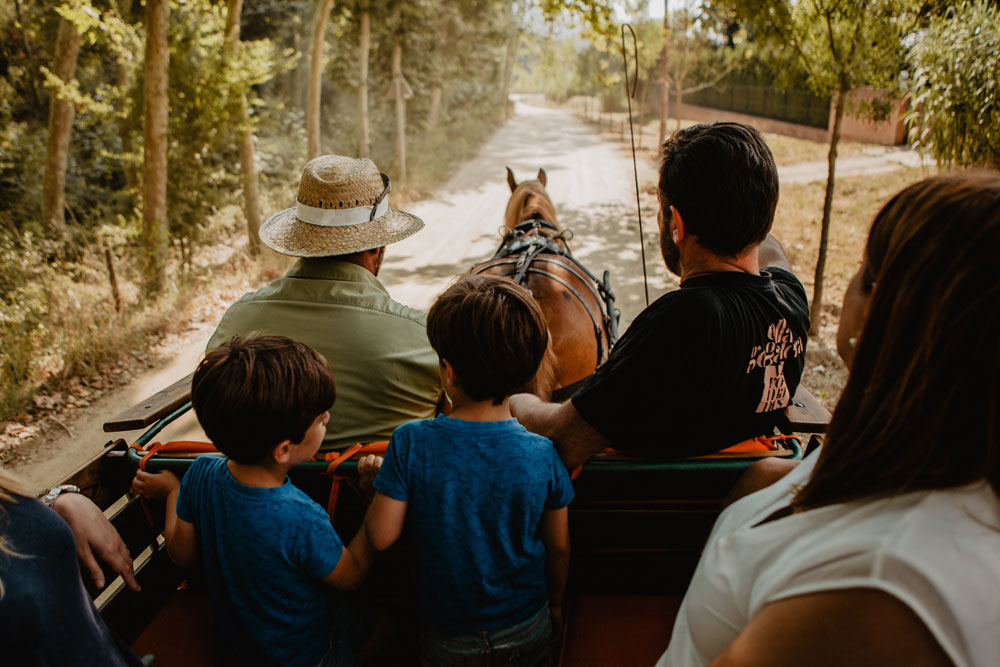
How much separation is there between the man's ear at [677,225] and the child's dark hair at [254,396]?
3.74 ft

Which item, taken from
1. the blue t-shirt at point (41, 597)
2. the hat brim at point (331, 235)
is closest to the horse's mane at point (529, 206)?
the hat brim at point (331, 235)

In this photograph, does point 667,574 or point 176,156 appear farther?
point 176,156

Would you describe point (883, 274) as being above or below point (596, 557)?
above

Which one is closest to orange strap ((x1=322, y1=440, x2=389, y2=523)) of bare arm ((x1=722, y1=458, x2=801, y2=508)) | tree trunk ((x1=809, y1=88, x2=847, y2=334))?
bare arm ((x1=722, y1=458, x2=801, y2=508))

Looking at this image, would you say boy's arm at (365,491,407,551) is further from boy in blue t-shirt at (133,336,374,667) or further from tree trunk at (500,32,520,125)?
tree trunk at (500,32,520,125)

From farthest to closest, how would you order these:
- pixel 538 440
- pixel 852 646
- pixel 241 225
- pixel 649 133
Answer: pixel 649 133
pixel 241 225
pixel 538 440
pixel 852 646

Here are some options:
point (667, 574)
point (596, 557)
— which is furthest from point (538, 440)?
point (667, 574)

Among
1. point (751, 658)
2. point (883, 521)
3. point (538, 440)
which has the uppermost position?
point (883, 521)

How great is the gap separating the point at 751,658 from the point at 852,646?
14 centimetres

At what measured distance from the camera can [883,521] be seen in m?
0.79

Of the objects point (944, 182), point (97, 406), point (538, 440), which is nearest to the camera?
point (944, 182)

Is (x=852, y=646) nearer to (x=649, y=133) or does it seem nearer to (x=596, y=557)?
(x=596, y=557)

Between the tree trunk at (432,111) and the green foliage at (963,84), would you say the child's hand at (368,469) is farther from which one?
the tree trunk at (432,111)

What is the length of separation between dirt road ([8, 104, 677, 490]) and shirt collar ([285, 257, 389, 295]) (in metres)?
3.08
